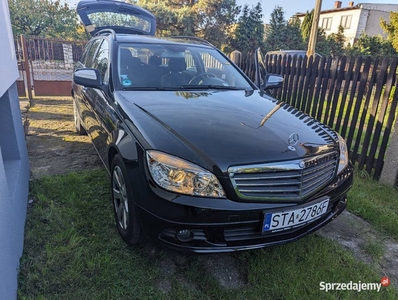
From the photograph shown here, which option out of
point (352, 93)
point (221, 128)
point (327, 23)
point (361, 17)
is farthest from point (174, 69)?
point (327, 23)

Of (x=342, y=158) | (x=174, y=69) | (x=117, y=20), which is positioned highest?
(x=117, y=20)

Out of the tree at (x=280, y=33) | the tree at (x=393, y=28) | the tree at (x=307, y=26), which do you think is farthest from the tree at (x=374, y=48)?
the tree at (x=307, y=26)

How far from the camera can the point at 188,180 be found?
1789 millimetres

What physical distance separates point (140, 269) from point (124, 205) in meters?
0.49

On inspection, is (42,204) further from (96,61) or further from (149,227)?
(96,61)

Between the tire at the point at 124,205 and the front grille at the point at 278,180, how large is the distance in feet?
2.46

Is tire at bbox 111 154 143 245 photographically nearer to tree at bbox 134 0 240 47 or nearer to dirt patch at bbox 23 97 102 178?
dirt patch at bbox 23 97 102 178

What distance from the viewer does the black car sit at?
1.79 m

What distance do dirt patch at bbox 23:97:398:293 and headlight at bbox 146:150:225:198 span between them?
2.48 ft

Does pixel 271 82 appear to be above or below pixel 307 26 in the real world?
below

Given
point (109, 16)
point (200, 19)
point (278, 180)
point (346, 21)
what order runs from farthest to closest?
point (346, 21), point (200, 19), point (109, 16), point (278, 180)

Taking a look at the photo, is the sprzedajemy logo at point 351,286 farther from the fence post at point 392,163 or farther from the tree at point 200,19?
the tree at point 200,19

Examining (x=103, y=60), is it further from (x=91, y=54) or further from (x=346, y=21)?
(x=346, y=21)

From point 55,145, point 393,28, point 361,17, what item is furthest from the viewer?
point 361,17
